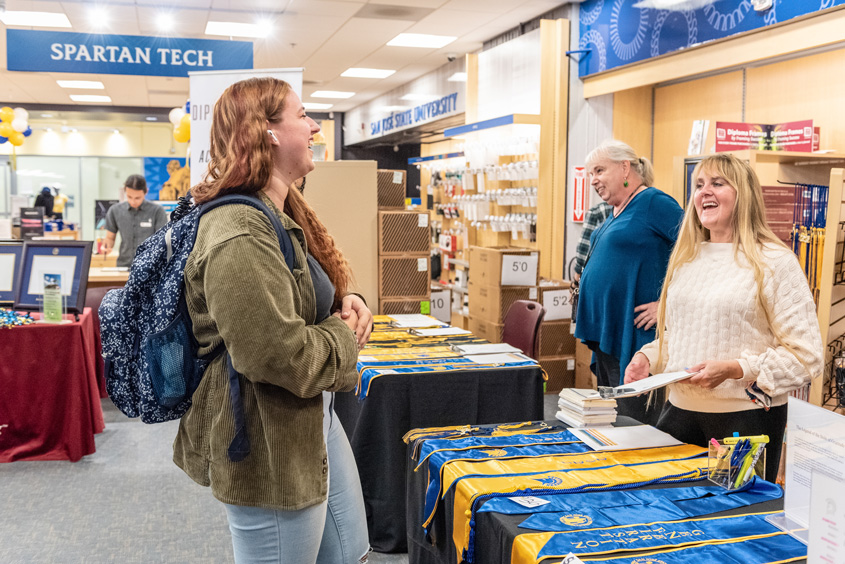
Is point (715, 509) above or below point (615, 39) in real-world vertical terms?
below

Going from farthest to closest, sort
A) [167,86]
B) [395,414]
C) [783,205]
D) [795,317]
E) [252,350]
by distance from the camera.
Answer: [167,86] < [783,205] < [395,414] < [795,317] < [252,350]

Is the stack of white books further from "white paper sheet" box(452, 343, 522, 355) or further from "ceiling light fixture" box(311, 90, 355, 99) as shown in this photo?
"ceiling light fixture" box(311, 90, 355, 99)

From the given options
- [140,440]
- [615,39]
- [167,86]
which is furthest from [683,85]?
[167,86]

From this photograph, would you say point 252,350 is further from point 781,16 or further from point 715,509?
point 781,16

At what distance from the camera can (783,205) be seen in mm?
3693

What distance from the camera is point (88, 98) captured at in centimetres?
1305

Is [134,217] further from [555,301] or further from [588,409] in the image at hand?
[588,409]

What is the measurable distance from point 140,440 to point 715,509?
3952 mm

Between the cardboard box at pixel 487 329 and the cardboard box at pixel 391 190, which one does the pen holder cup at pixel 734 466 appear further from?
the cardboard box at pixel 487 329

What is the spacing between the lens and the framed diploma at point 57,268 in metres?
4.35

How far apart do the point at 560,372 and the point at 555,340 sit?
267 mm

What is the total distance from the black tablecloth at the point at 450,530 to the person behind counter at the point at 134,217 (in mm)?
5450

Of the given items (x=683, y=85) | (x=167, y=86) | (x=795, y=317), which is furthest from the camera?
(x=167, y=86)

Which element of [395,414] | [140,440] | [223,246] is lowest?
[140,440]
